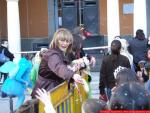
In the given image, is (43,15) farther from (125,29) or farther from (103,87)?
(103,87)

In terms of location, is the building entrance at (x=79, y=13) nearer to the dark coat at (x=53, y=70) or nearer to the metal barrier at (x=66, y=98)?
the metal barrier at (x=66, y=98)

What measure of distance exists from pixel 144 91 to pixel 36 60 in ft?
20.8

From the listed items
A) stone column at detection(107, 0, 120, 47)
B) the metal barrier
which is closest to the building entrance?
stone column at detection(107, 0, 120, 47)

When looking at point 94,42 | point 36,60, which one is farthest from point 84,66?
point 94,42

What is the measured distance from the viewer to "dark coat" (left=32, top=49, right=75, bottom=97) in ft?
18.4

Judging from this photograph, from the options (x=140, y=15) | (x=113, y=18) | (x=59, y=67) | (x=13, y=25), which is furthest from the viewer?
(x=13, y=25)

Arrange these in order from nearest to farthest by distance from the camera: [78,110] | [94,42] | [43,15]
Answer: [78,110]
[94,42]
[43,15]

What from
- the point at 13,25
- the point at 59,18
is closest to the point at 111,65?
the point at 13,25

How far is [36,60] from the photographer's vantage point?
30.7 feet

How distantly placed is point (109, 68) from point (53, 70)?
2.51 m

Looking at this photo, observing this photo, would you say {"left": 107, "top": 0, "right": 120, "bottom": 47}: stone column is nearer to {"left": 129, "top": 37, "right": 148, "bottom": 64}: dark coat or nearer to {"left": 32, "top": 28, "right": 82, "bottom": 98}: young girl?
{"left": 129, "top": 37, "right": 148, "bottom": 64}: dark coat

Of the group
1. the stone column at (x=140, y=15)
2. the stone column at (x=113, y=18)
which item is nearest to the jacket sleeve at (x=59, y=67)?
the stone column at (x=140, y=15)

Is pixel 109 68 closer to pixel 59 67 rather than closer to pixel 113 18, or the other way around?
pixel 59 67

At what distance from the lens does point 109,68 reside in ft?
26.8
